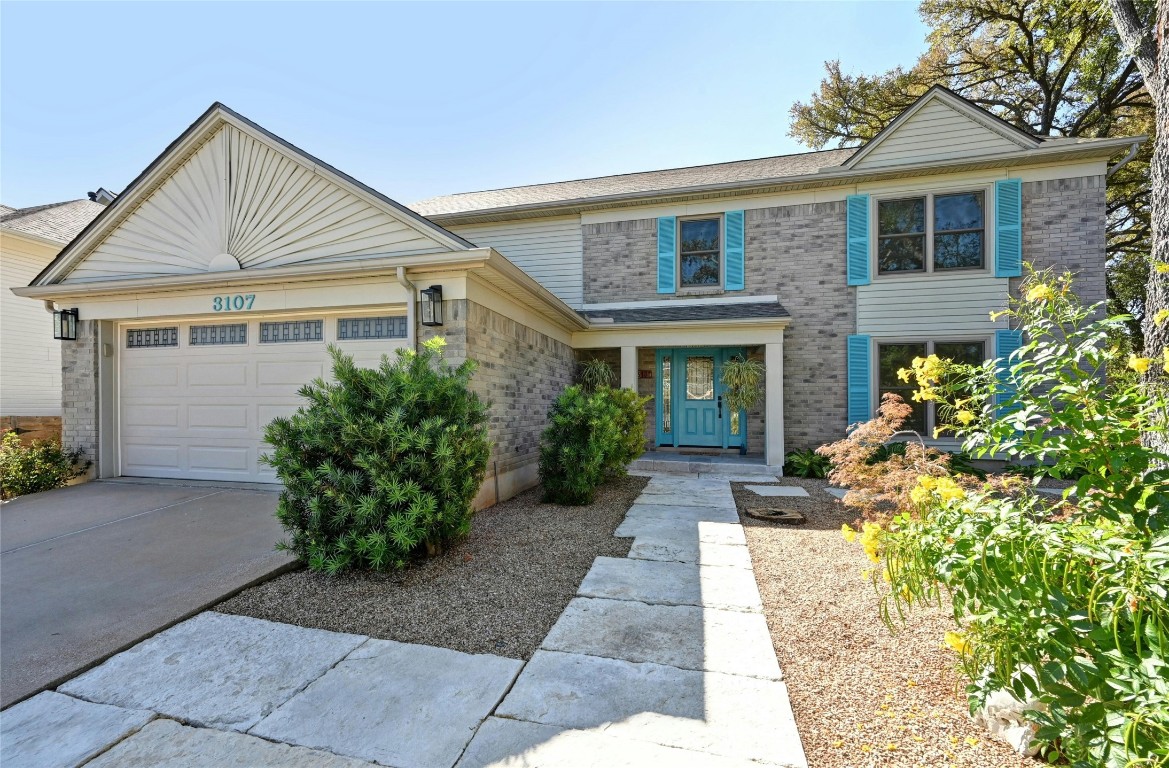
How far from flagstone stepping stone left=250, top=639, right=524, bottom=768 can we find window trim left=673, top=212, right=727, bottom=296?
8126mm

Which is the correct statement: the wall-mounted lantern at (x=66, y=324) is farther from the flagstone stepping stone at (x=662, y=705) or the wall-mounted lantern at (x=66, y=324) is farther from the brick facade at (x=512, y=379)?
the flagstone stepping stone at (x=662, y=705)

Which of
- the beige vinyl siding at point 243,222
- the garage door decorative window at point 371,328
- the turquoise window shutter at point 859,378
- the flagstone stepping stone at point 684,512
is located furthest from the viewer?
the turquoise window shutter at point 859,378

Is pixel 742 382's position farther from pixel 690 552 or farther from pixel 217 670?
pixel 217 670

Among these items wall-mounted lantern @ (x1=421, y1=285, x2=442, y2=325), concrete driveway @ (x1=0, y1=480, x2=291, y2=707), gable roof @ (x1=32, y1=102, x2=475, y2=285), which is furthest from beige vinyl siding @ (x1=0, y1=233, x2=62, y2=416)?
wall-mounted lantern @ (x1=421, y1=285, x2=442, y2=325)

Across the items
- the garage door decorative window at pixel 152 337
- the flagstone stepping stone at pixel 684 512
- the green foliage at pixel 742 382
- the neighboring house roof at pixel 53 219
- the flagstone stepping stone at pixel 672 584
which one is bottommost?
the flagstone stepping stone at pixel 684 512

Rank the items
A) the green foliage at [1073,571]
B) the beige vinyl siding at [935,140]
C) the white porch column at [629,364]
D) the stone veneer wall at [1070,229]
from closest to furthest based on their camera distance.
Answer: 1. the green foliage at [1073,571]
2. the stone veneer wall at [1070,229]
3. the beige vinyl siding at [935,140]
4. the white porch column at [629,364]

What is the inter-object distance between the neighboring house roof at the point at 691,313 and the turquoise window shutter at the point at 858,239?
140cm

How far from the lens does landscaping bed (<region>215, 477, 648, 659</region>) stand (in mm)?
2875

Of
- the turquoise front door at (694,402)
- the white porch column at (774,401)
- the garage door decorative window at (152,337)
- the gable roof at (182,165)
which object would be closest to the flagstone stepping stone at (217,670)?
the gable roof at (182,165)

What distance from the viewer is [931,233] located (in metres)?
8.42

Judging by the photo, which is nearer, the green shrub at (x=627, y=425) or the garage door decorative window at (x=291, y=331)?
the garage door decorative window at (x=291, y=331)

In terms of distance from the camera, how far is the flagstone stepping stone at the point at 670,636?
8.39 ft

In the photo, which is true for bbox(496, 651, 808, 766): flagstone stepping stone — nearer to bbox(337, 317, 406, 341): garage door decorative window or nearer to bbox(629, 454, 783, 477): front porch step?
bbox(337, 317, 406, 341): garage door decorative window

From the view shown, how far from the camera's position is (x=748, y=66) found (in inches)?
336
